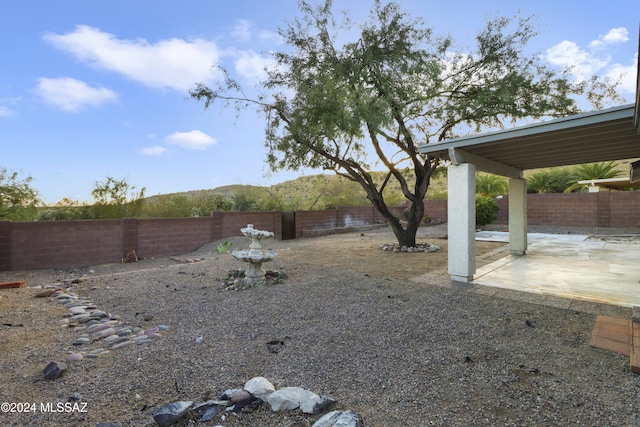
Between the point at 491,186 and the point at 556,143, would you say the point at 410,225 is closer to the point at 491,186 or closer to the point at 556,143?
the point at 556,143

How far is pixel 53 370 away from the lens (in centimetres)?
232

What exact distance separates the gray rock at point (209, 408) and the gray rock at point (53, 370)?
1.23 metres

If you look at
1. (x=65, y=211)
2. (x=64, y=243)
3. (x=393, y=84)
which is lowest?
(x=64, y=243)

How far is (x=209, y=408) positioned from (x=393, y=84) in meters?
6.74

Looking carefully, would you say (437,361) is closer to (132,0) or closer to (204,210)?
(132,0)

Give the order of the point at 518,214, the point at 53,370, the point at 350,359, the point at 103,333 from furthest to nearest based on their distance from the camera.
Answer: the point at 518,214, the point at 103,333, the point at 350,359, the point at 53,370

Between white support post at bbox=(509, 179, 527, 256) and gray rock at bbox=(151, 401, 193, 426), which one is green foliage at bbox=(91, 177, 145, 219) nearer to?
gray rock at bbox=(151, 401, 193, 426)

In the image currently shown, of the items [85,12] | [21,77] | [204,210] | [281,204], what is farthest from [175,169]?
[85,12]

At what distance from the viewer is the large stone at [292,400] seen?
1.90 metres

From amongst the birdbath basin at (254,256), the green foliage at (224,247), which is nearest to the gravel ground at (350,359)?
the birdbath basin at (254,256)

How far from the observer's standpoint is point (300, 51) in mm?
7645

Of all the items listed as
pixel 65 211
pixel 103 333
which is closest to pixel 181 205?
pixel 65 211

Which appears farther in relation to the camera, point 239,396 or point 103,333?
point 103,333

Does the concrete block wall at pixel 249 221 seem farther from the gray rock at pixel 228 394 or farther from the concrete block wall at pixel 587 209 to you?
the concrete block wall at pixel 587 209
